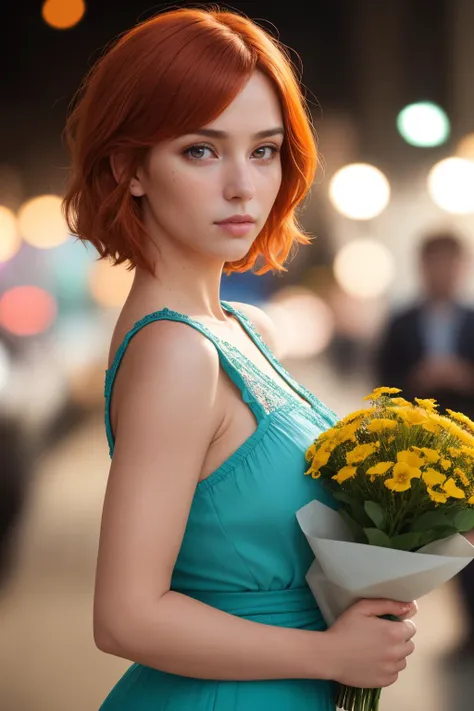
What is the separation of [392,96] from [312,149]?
7.32 ft

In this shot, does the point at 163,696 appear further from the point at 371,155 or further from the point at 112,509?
the point at 371,155

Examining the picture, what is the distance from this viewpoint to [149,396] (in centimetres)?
111

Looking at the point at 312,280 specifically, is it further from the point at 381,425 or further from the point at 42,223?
the point at 381,425

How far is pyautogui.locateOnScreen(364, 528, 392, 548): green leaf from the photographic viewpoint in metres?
1.13

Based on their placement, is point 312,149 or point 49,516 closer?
point 312,149

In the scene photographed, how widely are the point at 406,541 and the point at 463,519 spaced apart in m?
0.08

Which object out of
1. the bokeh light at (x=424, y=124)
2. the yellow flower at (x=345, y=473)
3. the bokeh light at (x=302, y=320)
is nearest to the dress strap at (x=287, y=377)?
the yellow flower at (x=345, y=473)

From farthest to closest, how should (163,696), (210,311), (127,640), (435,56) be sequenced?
(435,56) < (210,311) < (163,696) < (127,640)

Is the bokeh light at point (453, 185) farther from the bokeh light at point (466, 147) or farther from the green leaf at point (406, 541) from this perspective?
the green leaf at point (406, 541)

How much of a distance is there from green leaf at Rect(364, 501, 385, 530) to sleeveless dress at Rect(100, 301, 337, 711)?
137mm

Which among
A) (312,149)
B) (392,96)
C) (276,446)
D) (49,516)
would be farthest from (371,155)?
(276,446)

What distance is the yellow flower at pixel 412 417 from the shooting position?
1.19 meters

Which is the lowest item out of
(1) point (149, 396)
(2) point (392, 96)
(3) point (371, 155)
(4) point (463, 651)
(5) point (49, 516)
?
(4) point (463, 651)

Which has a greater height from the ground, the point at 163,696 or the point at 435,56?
the point at 435,56
